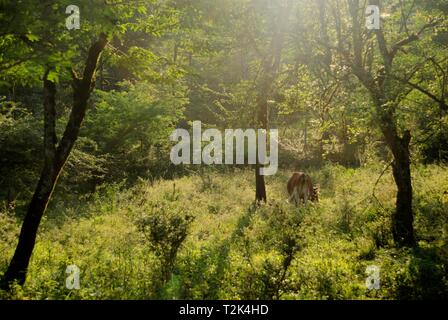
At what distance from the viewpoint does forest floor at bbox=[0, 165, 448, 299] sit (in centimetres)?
756

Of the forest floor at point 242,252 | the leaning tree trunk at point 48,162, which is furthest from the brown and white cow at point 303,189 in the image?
the leaning tree trunk at point 48,162

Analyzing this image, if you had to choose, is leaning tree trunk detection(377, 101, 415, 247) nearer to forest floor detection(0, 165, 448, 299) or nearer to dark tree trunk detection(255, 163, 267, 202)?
forest floor detection(0, 165, 448, 299)

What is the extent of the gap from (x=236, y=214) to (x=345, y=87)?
605cm

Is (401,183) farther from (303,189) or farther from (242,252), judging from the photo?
(303,189)

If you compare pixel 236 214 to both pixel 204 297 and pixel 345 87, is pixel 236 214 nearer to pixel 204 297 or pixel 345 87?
pixel 345 87

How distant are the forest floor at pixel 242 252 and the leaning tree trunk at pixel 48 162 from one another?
1.39 feet

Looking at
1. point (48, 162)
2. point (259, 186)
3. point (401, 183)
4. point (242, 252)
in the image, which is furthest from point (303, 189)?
point (48, 162)

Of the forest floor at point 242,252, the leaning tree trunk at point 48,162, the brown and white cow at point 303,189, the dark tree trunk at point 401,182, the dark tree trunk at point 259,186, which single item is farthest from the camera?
the dark tree trunk at point 259,186

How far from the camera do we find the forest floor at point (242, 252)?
24.8ft

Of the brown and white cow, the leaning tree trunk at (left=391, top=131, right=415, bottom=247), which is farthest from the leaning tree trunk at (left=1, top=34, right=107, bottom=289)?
the brown and white cow

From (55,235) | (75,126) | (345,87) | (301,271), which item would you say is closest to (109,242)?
(55,235)

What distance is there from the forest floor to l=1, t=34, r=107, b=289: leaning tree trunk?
42 cm

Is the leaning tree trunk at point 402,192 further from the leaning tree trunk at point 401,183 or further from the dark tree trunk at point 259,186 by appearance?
the dark tree trunk at point 259,186
